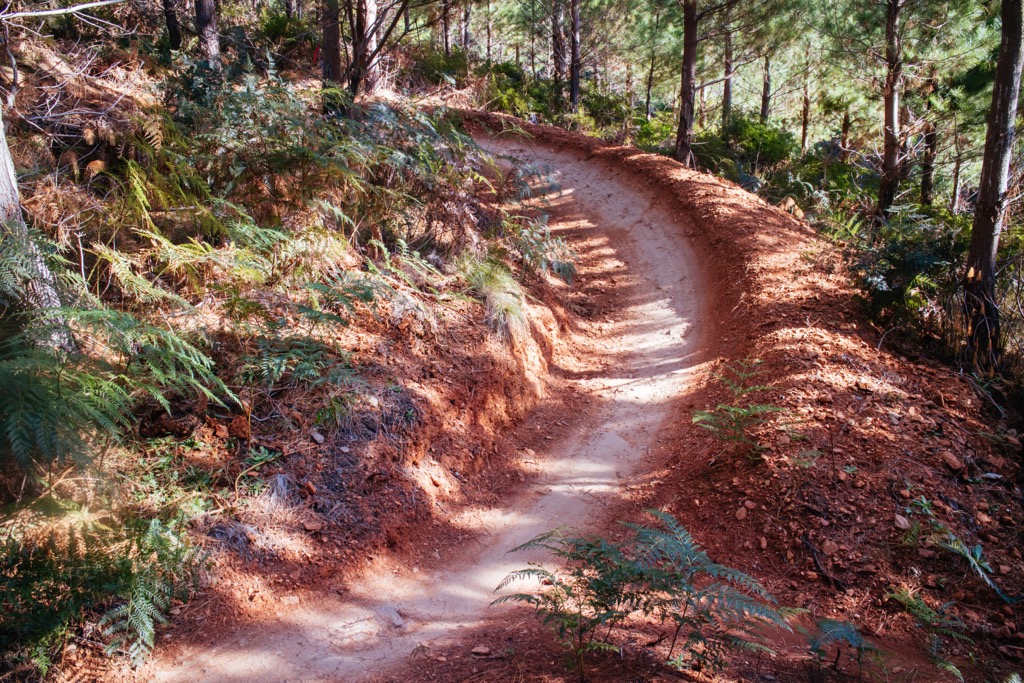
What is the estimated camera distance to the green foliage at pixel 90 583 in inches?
132

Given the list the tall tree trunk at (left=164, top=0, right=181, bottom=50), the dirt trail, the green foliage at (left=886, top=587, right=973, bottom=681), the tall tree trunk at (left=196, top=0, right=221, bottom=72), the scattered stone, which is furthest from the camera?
the tall tree trunk at (left=164, top=0, right=181, bottom=50)

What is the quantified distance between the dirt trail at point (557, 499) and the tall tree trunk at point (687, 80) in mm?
4976

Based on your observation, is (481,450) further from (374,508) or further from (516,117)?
(516,117)

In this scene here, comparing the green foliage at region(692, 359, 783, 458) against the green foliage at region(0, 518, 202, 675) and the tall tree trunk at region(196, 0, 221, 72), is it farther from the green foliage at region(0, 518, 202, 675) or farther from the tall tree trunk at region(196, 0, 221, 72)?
the tall tree trunk at region(196, 0, 221, 72)

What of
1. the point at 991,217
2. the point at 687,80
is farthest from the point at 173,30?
the point at 991,217

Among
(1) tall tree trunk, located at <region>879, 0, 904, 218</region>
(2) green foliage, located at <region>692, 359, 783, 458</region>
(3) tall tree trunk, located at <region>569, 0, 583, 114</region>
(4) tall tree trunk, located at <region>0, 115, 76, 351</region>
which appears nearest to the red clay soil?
(2) green foliage, located at <region>692, 359, 783, 458</region>

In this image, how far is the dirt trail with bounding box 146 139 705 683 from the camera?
379cm

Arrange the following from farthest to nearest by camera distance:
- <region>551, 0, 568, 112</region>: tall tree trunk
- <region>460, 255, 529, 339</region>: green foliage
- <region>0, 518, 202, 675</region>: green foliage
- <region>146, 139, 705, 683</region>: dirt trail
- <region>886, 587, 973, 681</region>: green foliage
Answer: <region>551, 0, 568, 112</region>: tall tree trunk < <region>460, 255, 529, 339</region>: green foliage < <region>886, 587, 973, 681</region>: green foliage < <region>146, 139, 705, 683</region>: dirt trail < <region>0, 518, 202, 675</region>: green foliage

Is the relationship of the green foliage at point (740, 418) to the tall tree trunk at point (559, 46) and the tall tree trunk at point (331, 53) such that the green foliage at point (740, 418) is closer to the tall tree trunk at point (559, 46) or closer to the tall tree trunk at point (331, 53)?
the tall tree trunk at point (331, 53)

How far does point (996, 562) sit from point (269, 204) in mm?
7362

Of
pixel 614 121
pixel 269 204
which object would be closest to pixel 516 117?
pixel 614 121

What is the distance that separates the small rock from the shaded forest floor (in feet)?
0.06

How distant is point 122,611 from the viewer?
355 cm

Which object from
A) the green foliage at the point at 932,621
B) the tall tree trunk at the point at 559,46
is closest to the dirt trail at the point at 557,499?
the green foliage at the point at 932,621
